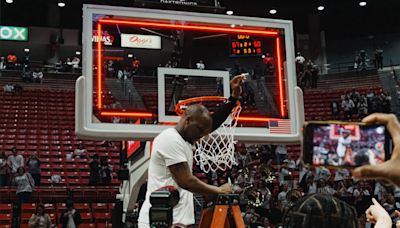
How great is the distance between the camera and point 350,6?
76.4ft

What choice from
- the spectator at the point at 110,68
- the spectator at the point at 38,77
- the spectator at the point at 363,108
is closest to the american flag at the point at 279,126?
the spectator at the point at 110,68

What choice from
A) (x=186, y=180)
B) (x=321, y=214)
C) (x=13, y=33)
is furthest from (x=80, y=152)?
(x=321, y=214)

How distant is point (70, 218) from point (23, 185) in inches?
59.6

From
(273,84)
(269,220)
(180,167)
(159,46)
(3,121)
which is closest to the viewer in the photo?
(180,167)

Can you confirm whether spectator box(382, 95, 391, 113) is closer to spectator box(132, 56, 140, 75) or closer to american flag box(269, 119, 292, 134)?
american flag box(269, 119, 292, 134)

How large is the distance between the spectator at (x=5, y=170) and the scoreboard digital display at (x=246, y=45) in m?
8.44

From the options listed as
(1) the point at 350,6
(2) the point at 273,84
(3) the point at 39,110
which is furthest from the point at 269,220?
(1) the point at 350,6

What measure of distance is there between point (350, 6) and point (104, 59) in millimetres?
20821

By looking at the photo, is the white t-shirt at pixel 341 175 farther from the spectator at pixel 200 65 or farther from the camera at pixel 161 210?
the camera at pixel 161 210

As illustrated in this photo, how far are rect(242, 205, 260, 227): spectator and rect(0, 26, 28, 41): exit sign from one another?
54.1ft

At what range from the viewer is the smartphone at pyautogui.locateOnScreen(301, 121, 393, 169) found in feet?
3.83

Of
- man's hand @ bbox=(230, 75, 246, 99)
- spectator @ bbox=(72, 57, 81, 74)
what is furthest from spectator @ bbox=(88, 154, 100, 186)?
spectator @ bbox=(72, 57, 81, 74)

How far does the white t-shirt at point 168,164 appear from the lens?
2.83 meters

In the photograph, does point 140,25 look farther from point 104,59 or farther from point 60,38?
point 60,38
